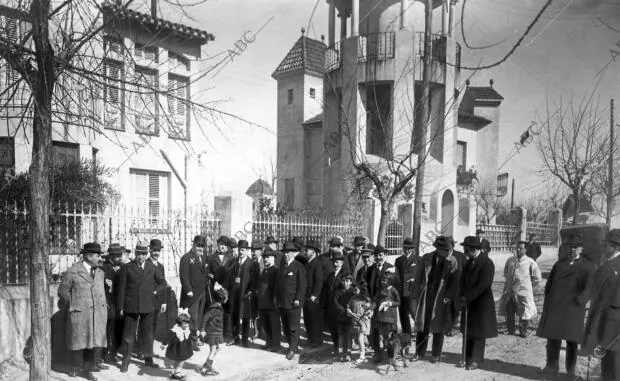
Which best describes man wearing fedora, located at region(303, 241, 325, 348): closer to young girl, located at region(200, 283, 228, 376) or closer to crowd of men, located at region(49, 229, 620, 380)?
crowd of men, located at region(49, 229, 620, 380)

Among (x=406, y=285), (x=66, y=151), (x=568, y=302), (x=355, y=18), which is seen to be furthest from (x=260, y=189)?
(x=568, y=302)

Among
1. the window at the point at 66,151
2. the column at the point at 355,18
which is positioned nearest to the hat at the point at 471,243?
the window at the point at 66,151

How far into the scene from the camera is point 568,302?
6.95 meters

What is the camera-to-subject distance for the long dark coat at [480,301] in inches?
284

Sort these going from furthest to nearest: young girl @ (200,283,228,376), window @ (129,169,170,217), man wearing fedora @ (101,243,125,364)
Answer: window @ (129,169,170,217) → man wearing fedora @ (101,243,125,364) → young girl @ (200,283,228,376)

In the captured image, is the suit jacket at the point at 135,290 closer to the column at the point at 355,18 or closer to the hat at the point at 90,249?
the hat at the point at 90,249

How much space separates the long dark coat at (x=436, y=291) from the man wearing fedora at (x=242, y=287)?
2786 millimetres

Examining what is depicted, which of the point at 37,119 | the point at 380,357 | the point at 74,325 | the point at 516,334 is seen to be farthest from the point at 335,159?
the point at 37,119

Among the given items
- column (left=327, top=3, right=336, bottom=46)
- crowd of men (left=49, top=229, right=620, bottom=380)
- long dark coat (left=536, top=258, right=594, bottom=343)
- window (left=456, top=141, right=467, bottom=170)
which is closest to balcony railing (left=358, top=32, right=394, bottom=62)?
column (left=327, top=3, right=336, bottom=46)

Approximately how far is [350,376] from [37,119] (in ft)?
16.5

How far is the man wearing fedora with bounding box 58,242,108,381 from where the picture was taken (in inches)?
258

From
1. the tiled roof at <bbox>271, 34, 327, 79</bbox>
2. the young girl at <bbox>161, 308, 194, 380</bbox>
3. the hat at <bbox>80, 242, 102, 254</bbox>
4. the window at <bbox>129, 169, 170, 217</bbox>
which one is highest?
the tiled roof at <bbox>271, 34, 327, 79</bbox>

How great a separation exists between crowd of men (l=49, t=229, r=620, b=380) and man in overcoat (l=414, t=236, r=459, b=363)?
0.01 metres

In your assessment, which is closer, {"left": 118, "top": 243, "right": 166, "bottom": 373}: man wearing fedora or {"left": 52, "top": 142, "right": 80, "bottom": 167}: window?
{"left": 118, "top": 243, "right": 166, "bottom": 373}: man wearing fedora
